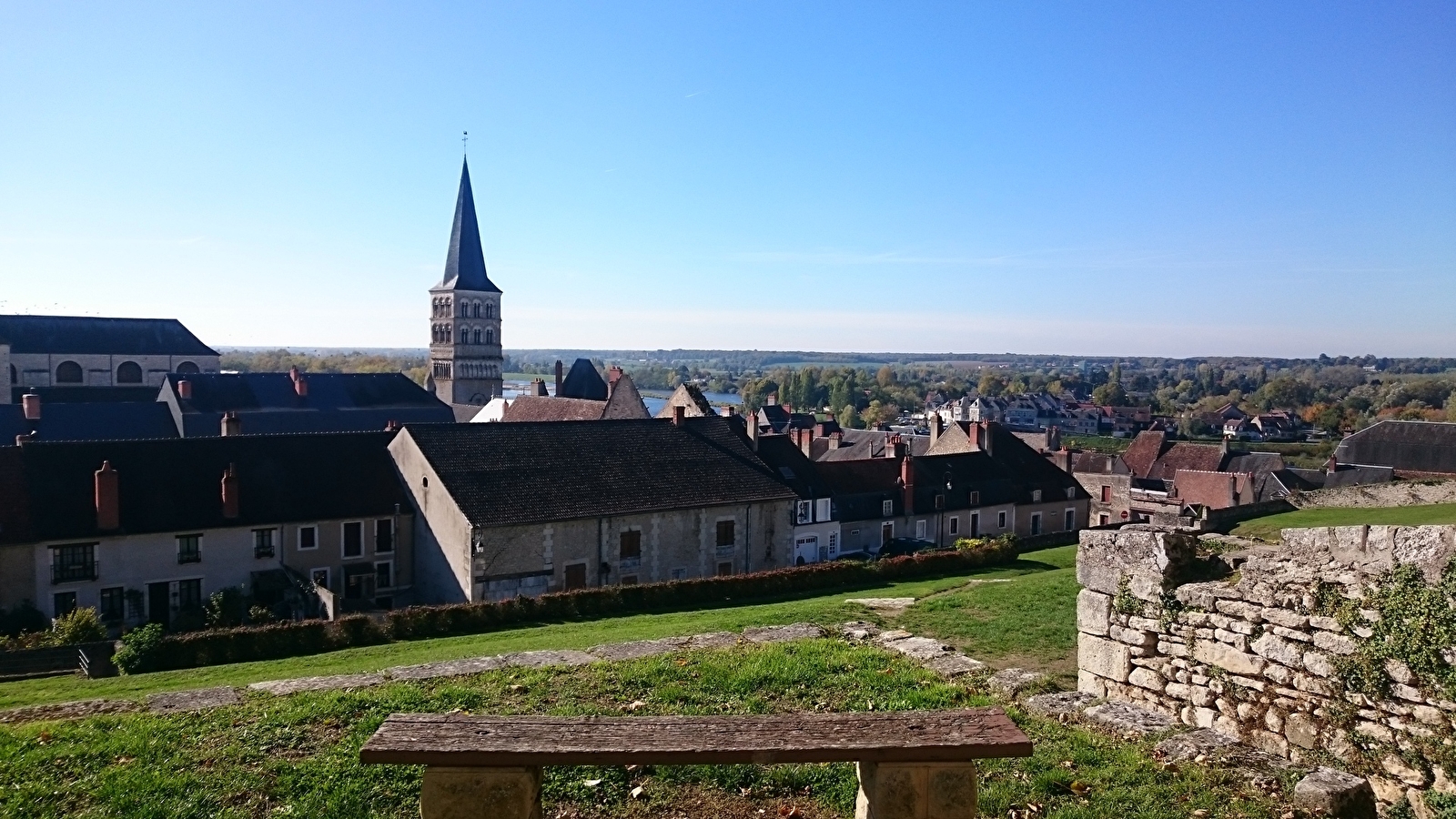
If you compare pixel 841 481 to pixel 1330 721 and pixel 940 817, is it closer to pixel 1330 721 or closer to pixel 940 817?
pixel 1330 721

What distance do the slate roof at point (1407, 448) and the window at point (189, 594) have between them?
53.2 m

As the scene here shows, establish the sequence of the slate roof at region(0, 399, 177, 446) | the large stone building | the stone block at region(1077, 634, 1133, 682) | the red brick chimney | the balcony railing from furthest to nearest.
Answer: the large stone building < the slate roof at region(0, 399, 177, 446) < the red brick chimney < the balcony railing < the stone block at region(1077, 634, 1133, 682)

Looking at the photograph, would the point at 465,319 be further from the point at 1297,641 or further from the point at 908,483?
the point at 1297,641

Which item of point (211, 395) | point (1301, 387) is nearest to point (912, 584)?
point (211, 395)

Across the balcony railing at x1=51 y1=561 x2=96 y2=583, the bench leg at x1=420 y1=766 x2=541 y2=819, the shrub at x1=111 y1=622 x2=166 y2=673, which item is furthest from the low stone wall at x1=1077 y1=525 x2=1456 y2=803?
the balcony railing at x1=51 y1=561 x2=96 y2=583

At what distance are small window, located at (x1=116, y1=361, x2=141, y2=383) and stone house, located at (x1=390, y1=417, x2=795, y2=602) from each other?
43429 millimetres

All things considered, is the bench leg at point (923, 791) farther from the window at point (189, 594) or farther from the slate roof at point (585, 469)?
the window at point (189, 594)

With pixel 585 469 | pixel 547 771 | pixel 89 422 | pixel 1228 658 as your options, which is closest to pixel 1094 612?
pixel 1228 658

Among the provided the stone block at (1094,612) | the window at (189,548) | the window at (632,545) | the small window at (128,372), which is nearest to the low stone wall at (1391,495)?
the stone block at (1094,612)

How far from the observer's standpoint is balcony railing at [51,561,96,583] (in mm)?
23812

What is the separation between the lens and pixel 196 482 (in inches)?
1057

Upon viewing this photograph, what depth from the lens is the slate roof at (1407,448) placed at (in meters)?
46.3

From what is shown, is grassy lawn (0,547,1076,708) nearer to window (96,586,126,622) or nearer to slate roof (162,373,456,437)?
window (96,586,126,622)

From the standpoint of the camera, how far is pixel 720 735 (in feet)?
16.6
